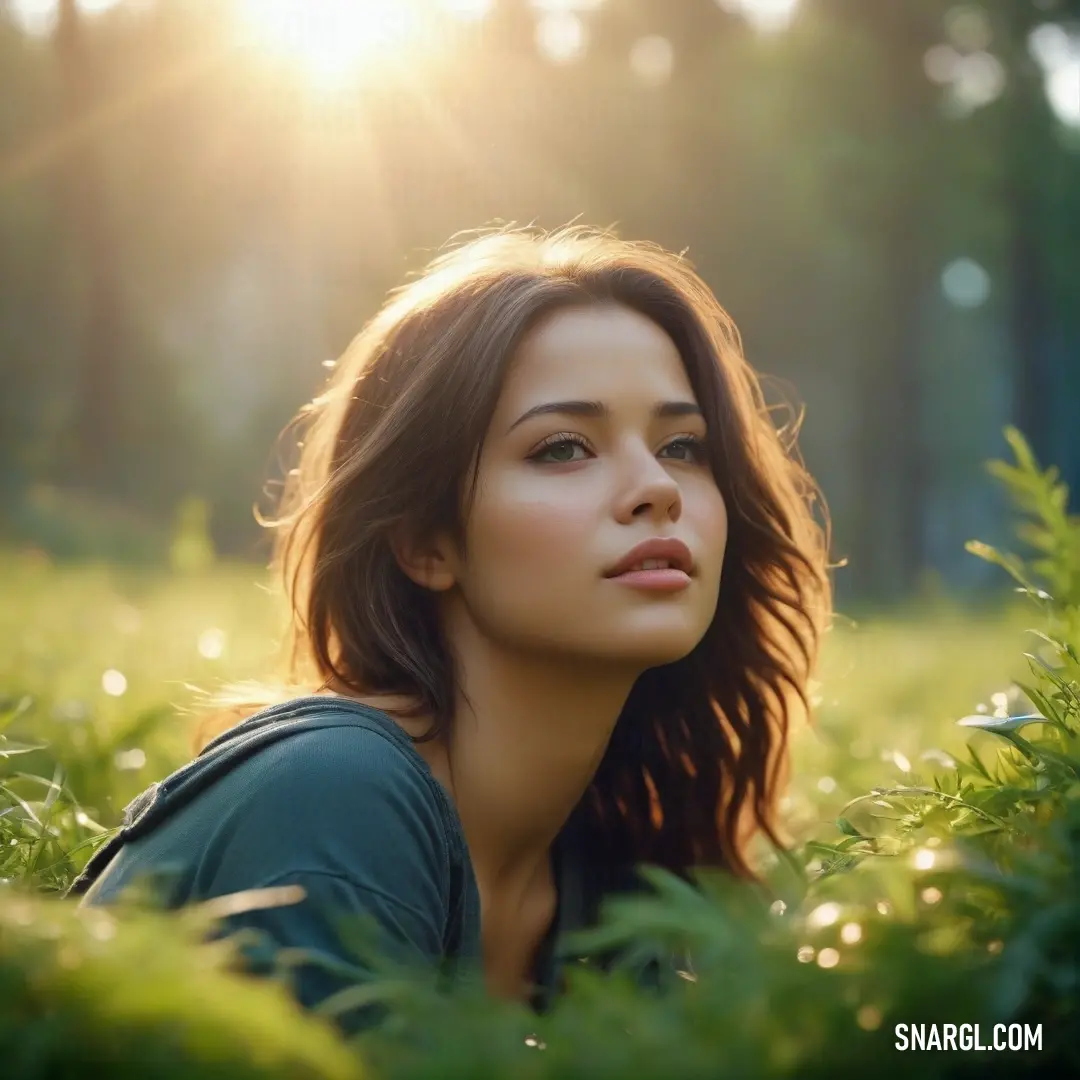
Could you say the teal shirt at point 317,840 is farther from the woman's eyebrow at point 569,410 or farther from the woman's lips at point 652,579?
the woman's eyebrow at point 569,410

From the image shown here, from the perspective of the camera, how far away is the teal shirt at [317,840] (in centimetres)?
195

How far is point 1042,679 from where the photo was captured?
2.16 metres

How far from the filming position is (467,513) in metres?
2.79

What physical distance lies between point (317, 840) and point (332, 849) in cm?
3

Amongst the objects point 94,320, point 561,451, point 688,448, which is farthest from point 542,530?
point 94,320

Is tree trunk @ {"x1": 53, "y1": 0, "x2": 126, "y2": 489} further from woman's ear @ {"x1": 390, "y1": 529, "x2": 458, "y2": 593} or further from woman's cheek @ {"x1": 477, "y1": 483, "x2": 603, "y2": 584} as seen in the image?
woman's cheek @ {"x1": 477, "y1": 483, "x2": 603, "y2": 584}

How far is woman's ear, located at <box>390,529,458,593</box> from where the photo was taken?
2.87 meters

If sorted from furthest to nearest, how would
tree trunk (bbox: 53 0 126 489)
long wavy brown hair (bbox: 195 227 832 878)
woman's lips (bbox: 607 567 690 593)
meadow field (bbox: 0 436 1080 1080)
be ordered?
tree trunk (bbox: 53 0 126 489) → long wavy brown hair (bbox: 195 227 832 878) → woman's lips (bbox: 607 567 690 593) → meadow field (bbox: 0 436 1080 1080)

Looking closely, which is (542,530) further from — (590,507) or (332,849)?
(332,849)

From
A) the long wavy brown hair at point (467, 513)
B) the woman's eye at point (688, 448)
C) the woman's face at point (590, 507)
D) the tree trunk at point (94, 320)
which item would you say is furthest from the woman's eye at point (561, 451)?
the tree trunk at point (94, 320)

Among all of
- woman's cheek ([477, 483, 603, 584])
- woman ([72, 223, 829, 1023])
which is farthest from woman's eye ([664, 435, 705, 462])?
woman's cheek ([477, 483, 603, 584])

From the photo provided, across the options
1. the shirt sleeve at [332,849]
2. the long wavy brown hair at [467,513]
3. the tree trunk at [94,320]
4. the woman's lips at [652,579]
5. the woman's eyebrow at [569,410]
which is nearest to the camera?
the shirt sleeve at [332,849]

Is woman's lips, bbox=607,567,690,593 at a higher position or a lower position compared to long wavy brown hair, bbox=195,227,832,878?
lower

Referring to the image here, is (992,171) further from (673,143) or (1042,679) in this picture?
(1042,679)
